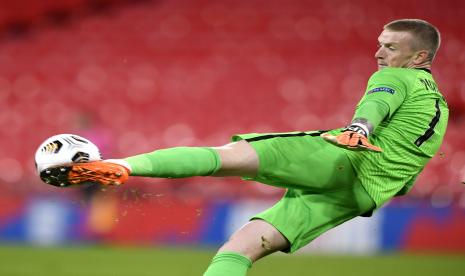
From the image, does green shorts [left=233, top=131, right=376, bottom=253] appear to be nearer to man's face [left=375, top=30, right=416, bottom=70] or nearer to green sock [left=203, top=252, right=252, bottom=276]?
green sock [left=203, top=252, right=252, bottom=276]

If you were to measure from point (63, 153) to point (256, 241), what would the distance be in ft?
3.92

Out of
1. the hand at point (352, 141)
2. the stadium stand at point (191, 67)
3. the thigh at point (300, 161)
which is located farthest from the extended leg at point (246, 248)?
the stadium stand at point (191, 67)

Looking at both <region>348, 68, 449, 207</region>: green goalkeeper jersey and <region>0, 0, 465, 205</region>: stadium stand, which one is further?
<region>0, 0, 465, 205</region>: stadium stand

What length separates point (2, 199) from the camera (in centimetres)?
1116

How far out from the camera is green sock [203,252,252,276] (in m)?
4.55

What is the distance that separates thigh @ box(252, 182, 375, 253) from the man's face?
736mm

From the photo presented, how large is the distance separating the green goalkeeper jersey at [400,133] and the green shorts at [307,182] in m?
0.08

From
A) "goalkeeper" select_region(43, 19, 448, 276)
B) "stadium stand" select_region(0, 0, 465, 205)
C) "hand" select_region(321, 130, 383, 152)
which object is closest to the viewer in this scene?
"hand" select_region(321, 130, 383, 152)

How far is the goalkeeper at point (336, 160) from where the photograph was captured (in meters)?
4.49

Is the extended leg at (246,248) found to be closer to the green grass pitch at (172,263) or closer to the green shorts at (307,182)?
the green shorts at (307,182)

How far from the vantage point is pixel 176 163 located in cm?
438

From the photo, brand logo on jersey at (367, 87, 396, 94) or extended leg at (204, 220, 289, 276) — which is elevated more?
brand logo on jersey at (367, 87, 396, 94)

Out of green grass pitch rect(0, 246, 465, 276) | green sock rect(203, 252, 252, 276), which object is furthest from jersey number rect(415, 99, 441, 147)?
green grass pitch rect(0, 246, 465, 276)

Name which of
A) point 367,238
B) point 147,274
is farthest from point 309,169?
point 367,238
